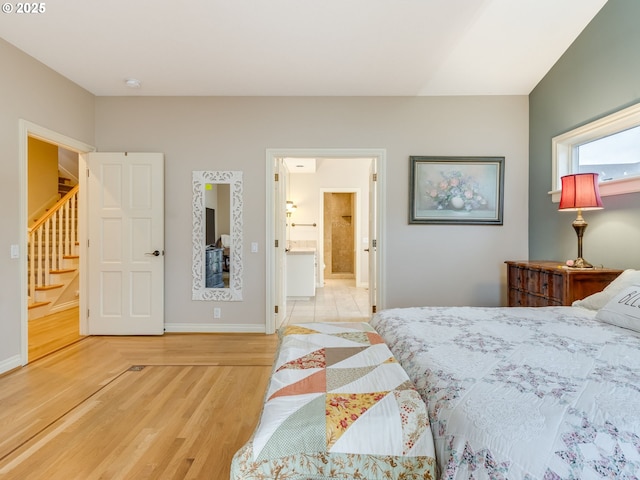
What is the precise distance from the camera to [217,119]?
12.7 feet

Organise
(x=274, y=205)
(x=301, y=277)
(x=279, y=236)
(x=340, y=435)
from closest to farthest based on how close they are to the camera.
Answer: (x=340, y=435)
(x=274, y=205)
(x=279, y=236)
(x=301, y=277)

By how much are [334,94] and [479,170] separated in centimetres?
189

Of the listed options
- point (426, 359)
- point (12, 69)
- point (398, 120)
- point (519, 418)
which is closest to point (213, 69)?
point (12, 69)

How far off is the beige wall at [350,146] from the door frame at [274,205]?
6cm

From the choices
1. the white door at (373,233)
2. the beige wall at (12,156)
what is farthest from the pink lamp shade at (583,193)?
the beige wall at (12,156)

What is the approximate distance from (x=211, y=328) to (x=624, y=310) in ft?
12.0

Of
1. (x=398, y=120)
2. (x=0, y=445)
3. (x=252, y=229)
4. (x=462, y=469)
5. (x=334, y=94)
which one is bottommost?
(x=0, y=445)

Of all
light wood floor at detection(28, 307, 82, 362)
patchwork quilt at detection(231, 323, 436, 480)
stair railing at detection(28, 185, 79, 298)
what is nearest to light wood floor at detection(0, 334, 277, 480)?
light wood floor at detection(28, 307, 82, 362)

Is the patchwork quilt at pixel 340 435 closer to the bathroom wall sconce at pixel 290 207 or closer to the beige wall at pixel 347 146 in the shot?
the beige wall at pixel 347 146

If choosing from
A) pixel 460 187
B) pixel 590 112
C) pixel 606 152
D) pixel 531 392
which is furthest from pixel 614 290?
pixel 460 187

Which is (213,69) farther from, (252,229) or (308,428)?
(308,428)

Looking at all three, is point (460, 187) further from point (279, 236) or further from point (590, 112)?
point (279, 236)

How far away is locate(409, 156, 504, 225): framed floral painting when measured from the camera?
382 cm

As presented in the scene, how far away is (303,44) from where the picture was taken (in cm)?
297
